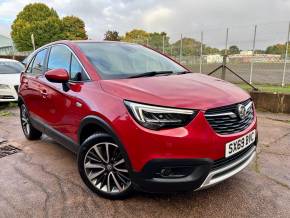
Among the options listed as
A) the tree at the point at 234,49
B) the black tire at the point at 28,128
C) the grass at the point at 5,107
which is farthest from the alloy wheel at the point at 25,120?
the tree at the point at 234,49

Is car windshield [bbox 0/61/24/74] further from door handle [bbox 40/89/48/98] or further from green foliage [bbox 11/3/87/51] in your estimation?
green foliage [bbox 11/3/87/51]

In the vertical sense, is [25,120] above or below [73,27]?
below

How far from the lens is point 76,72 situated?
374cm

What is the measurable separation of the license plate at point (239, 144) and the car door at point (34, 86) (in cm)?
272

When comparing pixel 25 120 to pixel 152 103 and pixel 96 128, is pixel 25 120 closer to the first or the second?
pixel 96 128

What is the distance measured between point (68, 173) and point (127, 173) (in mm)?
1264

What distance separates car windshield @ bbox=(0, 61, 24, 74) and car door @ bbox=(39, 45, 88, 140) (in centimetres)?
613

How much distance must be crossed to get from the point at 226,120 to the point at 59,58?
2.46 meters

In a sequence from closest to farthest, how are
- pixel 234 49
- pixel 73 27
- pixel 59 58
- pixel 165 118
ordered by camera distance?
pixel 165 118, pixel 59 58, pixel 234 49, pixel 73 27

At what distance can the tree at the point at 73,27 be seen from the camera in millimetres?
55906

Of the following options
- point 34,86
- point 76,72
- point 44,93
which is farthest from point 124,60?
point 34,86

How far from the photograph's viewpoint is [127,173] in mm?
3080

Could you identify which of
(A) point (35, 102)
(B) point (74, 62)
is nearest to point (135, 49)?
(B) point (74, 62)

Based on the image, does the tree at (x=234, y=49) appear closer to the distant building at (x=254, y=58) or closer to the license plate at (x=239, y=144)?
the distant building at (x=254, y=58)
